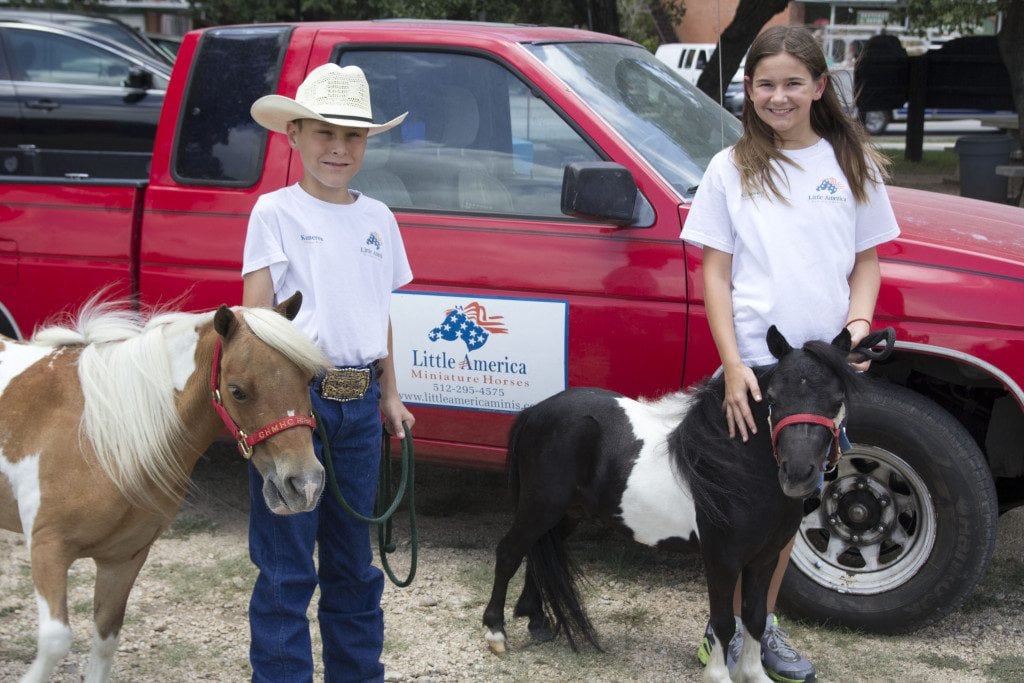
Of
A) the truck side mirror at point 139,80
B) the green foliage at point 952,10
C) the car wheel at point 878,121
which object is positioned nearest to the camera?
the truck side mirror at point 139,80

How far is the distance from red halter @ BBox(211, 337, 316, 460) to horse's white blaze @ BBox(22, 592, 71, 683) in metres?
0.64

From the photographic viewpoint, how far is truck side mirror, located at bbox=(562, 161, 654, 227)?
11.5 ft

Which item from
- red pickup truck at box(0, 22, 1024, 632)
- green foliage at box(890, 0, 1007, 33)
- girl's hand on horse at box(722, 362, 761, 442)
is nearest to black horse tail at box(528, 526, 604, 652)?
red pickup truck at box(0, 22, 1024, 632)

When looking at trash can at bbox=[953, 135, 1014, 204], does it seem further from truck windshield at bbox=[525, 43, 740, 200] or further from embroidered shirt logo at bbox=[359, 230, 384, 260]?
embroidered shirt logo at bbox=[359, 230, 384, 260]

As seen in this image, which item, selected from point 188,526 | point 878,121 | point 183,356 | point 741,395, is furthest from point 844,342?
point 878,121

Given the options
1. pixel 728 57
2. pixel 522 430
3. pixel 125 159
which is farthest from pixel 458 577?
pixel 728 57

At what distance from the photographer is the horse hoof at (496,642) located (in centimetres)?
357

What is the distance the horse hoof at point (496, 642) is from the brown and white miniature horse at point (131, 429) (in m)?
1.15

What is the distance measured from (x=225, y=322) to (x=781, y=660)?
1.96m

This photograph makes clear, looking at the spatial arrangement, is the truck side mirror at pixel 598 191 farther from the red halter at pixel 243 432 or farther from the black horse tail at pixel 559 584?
the red halter at pixel 243 432

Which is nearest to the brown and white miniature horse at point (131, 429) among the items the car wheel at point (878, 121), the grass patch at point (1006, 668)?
the grass patch at point (1006, 668)

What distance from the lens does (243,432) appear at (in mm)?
2523

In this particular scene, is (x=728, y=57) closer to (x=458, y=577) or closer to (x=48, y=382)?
(x=458, y=577)

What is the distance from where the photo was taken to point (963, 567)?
354cm
